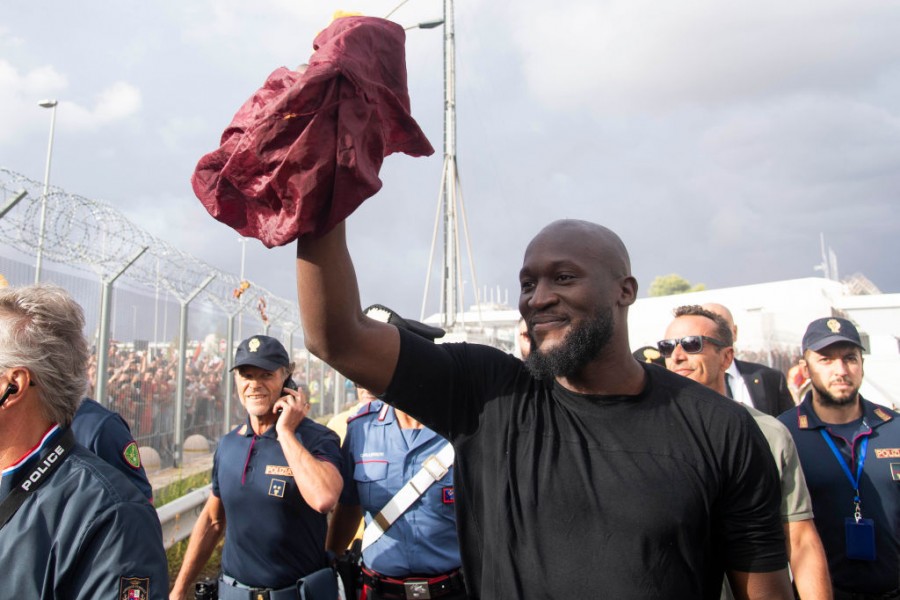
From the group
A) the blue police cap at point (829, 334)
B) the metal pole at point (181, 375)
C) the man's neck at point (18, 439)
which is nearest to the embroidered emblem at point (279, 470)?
the man's neck at point (18, 439)

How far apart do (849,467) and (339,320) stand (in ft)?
9.53

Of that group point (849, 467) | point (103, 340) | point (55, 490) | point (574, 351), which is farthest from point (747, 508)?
point (103, 340)

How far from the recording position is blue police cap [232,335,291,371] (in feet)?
12.1

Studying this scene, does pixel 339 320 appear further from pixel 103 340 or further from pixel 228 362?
pixel 228 362

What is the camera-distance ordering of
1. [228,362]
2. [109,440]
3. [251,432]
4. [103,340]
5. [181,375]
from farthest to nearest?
1. [228,362]
2. [181,375]
3. [103,340]
4. [251,432]
5. [109,440]

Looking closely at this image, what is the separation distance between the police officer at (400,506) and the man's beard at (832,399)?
6.54ft

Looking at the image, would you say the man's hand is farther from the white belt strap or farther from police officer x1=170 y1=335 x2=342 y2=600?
the white belt strap

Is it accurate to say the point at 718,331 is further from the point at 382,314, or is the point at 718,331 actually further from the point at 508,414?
the point at 508,414

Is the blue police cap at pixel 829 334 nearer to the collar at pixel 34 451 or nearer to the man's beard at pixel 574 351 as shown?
the man's beard at pixel 574 351

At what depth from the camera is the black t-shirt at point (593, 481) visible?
1600 millimetres

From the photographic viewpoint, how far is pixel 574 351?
1.80m

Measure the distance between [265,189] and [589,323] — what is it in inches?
37.5

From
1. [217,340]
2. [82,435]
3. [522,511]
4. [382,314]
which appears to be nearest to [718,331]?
[382,314]

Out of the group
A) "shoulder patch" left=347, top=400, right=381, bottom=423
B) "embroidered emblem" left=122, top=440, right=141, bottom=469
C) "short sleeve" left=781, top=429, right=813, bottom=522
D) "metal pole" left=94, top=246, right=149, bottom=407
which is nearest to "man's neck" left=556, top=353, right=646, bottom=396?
"short sleeve" left=781, top=429, right=813, bottom=522
